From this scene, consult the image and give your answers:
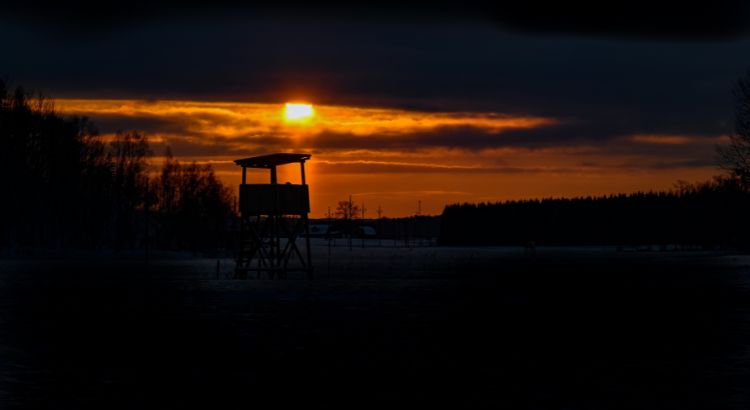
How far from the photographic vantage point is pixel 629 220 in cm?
17312

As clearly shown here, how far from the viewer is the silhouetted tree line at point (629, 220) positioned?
479ft

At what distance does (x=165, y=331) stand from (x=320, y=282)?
29.1 metres

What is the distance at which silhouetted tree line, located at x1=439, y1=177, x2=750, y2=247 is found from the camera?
146m

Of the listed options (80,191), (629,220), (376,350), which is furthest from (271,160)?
(629,220)

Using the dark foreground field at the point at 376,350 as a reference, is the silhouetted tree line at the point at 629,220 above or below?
above

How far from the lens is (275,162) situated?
6028cm

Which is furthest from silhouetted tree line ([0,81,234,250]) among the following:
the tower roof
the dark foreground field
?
the dark foreground field

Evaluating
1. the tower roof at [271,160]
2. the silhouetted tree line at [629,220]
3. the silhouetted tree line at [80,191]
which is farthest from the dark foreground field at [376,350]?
the silhouetted tree line at [629,220]

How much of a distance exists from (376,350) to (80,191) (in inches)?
4047

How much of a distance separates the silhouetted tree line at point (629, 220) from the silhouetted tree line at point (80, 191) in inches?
2450

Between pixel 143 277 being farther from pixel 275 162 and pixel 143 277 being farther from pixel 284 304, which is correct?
pixel 284 304

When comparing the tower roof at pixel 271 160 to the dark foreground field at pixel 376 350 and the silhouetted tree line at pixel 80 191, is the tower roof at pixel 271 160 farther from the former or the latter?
the silhouetted tree line at pixel 80 191

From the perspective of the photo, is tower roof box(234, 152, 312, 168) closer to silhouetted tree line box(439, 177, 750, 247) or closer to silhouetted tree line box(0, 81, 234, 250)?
silhouetted tree line box(0, 81, 234, 250)

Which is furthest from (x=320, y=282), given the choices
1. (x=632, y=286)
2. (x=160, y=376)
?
(x=160, y=376)
